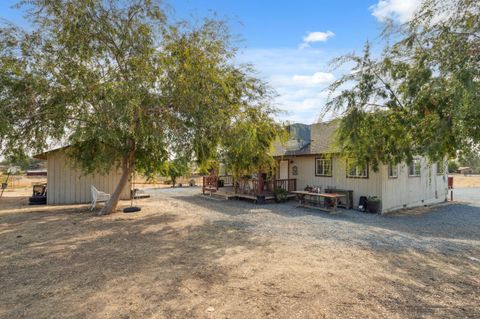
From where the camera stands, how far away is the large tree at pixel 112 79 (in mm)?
6527

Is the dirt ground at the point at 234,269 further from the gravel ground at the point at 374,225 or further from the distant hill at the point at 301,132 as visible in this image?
the distant hill at the point at 301,132

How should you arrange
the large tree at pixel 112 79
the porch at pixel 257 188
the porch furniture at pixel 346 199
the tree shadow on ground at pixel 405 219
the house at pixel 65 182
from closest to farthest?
the large tree at pixel 112 79
the tree shadow on ground at pixel 405 219
the porch furniture at pixel 346 199
the house at pixel 65 182
the porch at pixel 257 188

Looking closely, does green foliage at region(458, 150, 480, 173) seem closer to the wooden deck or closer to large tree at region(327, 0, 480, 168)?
large tree at region(327, 0, 480, 168)

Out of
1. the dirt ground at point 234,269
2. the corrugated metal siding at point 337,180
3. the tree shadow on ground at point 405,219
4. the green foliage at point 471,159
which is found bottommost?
the tree shadow on ground at point 405,219

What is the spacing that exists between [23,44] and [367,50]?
25.4 ft

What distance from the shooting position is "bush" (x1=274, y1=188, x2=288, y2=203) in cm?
1388

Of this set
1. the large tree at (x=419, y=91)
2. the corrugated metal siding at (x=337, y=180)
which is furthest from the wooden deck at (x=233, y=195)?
the large tree at (x=419, y=91)

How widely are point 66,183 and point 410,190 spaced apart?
1523 centimetres

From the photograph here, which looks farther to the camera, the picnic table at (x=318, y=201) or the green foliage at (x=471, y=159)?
the picnic table at (x=318, y=201)

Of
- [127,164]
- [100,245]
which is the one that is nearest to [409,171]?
[127,164]

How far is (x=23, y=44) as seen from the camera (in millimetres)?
6773

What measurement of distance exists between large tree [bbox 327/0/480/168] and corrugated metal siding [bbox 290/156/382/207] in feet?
11.5

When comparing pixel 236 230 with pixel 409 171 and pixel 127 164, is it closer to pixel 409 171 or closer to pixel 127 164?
pixel 127 164

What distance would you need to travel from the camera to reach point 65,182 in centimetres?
1311
